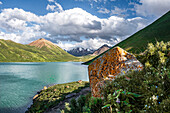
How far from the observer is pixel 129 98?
3498mm

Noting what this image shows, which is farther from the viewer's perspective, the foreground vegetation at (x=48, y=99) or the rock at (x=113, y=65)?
the foreground vegetation at (x=48, y=99)

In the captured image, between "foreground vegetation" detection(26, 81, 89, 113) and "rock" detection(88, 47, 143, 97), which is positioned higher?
"rock" detection(88, 47, 143, 97)

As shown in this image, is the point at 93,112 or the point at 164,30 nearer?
the point at 93,112

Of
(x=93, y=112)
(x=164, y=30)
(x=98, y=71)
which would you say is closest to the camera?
(x=93, y=112)

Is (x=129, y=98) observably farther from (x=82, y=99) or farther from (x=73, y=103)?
(x=73, y=103)

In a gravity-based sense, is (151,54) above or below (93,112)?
above

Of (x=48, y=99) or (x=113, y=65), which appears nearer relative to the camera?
(x=113, y=65)

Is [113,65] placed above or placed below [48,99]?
above

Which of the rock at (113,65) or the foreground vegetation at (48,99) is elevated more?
the rock at (113,65)

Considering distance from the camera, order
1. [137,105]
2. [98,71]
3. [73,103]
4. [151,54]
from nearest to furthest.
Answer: [137,105] → [151,54] → [73,103] → [98,71]

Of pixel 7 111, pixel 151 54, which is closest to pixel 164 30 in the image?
pixel 151 54

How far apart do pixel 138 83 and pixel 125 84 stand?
527mm

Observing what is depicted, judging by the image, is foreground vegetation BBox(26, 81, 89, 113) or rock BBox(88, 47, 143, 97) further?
foreground vegetation BBox(26, 81, 89, 113)

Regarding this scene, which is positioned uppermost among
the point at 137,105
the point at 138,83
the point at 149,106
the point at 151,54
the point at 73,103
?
the point at 151,54
